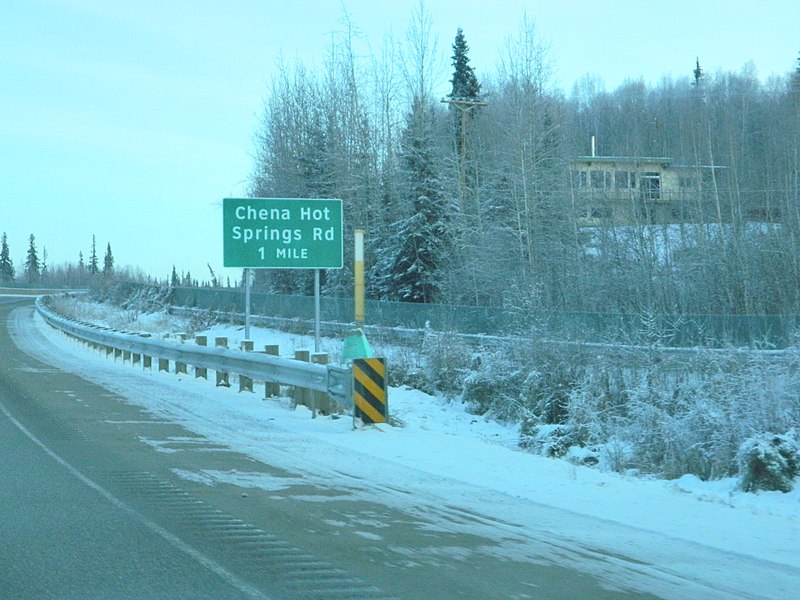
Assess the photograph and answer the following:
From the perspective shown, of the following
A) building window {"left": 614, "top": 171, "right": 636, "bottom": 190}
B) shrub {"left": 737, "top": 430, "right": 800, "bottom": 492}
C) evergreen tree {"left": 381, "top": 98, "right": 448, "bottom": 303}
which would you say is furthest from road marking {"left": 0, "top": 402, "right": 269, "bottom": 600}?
evergreen tree {"left": 381, "top": 98, "right": 448, "bottom": 303}

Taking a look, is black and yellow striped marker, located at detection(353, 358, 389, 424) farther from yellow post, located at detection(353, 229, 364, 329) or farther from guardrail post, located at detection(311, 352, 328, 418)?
guardrail post, located at detection(311, 352, 328, 418)

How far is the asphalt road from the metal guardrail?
2746 millimetres

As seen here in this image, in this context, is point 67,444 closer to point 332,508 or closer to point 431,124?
point 332,508

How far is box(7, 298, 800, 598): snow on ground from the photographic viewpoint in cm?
683

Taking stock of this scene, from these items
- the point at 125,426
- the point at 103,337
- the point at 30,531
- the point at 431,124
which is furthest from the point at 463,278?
the point at 30,531

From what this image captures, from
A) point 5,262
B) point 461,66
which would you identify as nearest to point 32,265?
point 5,262

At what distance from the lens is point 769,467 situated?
29.7ft

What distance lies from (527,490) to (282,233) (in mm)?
10559

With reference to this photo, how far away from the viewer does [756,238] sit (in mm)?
32656

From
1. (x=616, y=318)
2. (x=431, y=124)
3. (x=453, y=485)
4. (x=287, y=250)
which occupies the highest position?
(x=431, y=124)

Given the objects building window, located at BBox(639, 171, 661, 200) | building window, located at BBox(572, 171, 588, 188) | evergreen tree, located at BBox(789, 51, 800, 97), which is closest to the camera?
building window, located at BBox(639, 171, 661, 200)

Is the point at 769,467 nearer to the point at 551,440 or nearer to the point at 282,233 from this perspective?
the point at 551,440

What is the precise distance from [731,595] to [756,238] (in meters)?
29.2

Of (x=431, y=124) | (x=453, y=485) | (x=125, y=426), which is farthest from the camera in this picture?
(x=431, y=124)
